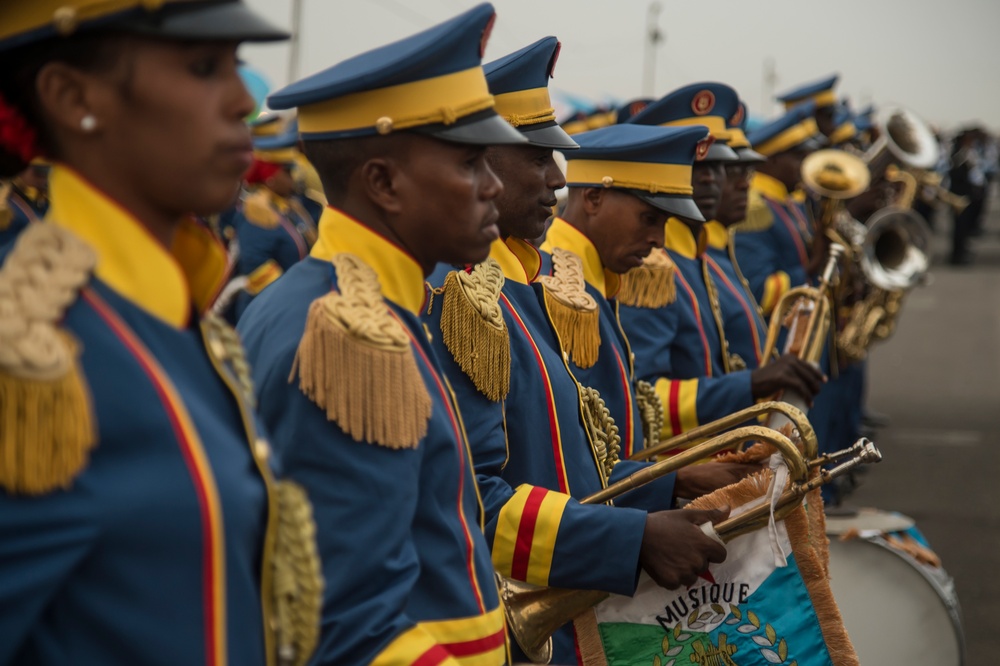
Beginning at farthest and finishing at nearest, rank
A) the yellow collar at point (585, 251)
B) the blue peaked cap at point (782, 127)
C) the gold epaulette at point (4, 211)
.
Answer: the blue peaked cap at point (782, 127) → the gold epaulette at point (4, 211) → the yellow collar at point (585, 251)

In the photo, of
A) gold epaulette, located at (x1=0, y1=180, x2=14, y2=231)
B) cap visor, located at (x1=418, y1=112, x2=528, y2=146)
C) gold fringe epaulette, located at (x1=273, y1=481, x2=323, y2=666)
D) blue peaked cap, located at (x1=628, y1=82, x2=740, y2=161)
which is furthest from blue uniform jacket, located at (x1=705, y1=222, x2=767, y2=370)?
gold fringe epaulette, located at (x1=273, y1=481, x2=323, y2=666)

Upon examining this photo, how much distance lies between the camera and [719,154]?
4.91 m

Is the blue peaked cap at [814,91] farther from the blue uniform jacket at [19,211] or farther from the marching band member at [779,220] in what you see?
the blue uniform jacket at [19,211]

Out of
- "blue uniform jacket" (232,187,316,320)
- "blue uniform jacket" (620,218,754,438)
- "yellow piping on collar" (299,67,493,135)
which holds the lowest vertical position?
"blue uniform jacket" (232,187,316,320)

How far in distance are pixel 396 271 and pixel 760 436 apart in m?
1.20

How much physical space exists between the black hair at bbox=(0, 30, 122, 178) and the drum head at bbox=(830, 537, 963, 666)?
11.2 ft

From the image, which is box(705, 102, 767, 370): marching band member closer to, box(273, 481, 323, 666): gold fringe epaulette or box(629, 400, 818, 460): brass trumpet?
box(629, 400, 818, 460): brass trumpet

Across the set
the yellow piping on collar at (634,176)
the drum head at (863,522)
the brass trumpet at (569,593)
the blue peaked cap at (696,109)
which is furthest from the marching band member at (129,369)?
the blue peaked cap at (696,109)

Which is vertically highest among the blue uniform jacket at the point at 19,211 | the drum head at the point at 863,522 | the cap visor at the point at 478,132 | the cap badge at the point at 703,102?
the cap visor at the point at 478,132

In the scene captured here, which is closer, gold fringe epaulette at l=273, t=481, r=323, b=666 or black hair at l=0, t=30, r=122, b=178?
black hair at l=0, t=30, r=122, b=178

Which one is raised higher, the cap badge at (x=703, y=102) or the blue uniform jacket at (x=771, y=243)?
the cap badge at (x=703, y=102)

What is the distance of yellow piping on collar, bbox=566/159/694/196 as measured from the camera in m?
3.93

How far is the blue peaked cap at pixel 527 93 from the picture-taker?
3197 millimetres

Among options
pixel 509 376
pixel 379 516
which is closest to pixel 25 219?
pixel 509 376
